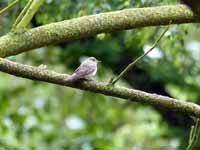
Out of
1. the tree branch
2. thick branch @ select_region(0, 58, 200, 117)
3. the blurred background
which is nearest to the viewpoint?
thick branch @ select_region(0, 58, 200, 117)

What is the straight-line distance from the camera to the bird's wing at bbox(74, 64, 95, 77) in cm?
357

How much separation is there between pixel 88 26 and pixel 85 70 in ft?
0.76

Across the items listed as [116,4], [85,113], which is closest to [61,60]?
[85,113]

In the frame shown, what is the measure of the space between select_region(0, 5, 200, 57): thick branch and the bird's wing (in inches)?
5.9

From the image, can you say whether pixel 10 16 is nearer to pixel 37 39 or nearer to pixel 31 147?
pixel 31 147

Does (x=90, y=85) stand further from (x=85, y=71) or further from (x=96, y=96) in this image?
(x=96, y=96)

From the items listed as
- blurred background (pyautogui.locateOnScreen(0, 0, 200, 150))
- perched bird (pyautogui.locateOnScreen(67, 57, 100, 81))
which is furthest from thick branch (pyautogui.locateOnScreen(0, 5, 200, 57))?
blurred background (pyautogui.locateOnScreen(0, 0, 200, 150))

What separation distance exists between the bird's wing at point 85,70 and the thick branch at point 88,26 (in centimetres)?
15

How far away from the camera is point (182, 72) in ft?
25.0

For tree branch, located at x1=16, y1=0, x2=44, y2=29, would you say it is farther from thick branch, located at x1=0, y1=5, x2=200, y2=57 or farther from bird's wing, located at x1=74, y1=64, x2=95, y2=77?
bird's wing, located at x1=74, y1=64, x2=95, y2=77

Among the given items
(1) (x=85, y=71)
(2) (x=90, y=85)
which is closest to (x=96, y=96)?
(1) (x=85, y=71)

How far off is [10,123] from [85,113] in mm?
1745

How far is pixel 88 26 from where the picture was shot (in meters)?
3.75

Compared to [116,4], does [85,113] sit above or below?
below
